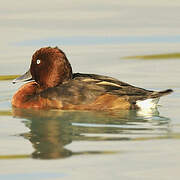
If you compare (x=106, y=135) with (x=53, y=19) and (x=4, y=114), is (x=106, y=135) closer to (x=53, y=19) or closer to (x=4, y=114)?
(x=4, y=114)

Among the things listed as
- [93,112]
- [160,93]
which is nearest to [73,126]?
[93,112]

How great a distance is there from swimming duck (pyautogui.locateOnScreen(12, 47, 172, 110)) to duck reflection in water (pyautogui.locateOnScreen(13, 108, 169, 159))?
12 centimetres

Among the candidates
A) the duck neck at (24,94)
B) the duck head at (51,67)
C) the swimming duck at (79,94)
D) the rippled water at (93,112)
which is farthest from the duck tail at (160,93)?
the duck neck at (24,94)

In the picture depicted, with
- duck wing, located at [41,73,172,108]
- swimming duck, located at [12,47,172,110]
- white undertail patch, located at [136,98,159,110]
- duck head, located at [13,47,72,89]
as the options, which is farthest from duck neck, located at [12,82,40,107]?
white undertail patch, located at [136,98,159,110]

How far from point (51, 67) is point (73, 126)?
159 centimetres

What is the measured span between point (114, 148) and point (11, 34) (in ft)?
24.7

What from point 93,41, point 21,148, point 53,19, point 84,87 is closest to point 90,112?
point 84,87

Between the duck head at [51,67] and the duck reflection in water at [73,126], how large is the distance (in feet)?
1.75

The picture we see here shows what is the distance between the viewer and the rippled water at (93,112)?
29.2 feet

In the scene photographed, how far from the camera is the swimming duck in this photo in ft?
38.2

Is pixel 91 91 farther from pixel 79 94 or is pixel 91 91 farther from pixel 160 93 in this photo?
pixel 160 93

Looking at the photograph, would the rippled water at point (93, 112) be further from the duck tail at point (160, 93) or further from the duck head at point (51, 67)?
the duck head at point (51, 67)

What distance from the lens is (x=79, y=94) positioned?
11.6 m

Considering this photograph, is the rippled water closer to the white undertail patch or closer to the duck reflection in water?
the duck reflection in water
